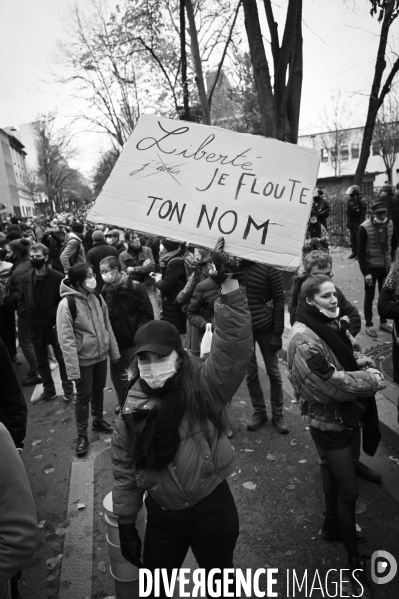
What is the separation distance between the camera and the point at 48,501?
4.11 m

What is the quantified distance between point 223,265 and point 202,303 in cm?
A: 285

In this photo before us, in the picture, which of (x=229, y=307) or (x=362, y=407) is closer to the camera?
(x=229, y=307)

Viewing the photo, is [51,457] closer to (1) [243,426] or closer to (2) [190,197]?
(1) [243,426]

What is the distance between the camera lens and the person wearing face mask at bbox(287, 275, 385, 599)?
109 inches

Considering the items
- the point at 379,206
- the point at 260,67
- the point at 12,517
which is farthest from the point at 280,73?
the point at 12,517

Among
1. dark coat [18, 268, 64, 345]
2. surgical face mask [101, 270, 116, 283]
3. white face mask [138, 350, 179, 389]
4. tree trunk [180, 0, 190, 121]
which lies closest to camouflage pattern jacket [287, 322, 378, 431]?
white face mask [138, 350, 179, 389]

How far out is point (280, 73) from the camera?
356 inches

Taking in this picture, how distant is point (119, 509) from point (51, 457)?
2926 mm

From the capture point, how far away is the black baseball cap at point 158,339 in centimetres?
220

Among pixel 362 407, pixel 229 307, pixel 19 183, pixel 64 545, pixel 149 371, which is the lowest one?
pixel 64 545

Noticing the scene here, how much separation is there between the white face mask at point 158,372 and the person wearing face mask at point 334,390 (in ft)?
3.32

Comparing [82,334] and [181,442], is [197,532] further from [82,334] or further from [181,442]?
[82,334]

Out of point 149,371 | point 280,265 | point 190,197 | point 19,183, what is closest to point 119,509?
point 149,371

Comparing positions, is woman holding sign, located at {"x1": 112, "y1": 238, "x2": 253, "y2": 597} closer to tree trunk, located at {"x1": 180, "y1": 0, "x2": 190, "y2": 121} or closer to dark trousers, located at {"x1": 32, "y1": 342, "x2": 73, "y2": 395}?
dark trousers, located at {"x1": 32, "y1": 342, "x2": 73, "y2": 395}
